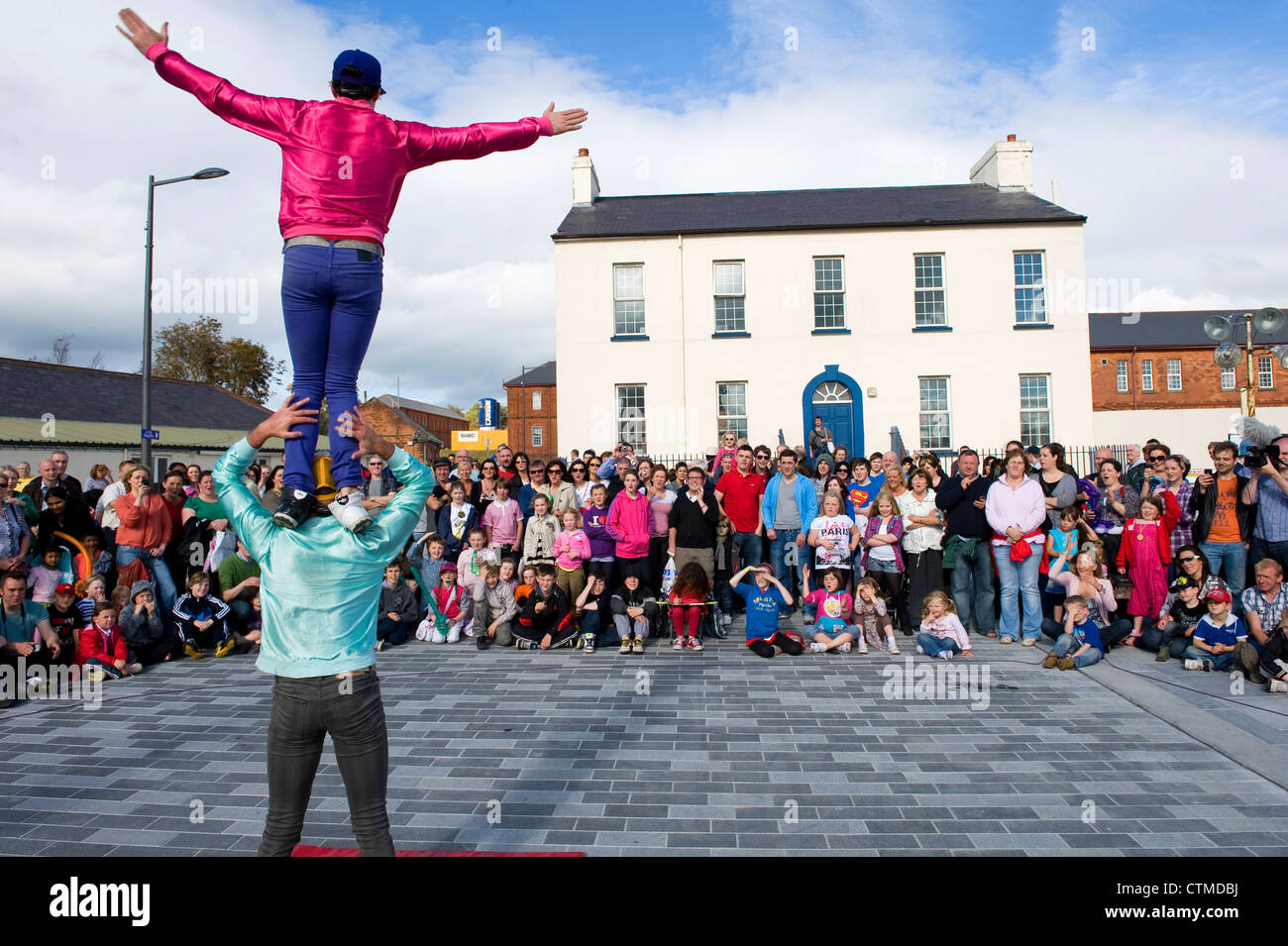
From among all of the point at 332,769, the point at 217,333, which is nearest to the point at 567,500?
the point at 332,769

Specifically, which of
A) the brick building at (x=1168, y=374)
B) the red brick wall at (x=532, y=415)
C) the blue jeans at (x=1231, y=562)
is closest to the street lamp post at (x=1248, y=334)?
the blue jeans at (x=1231, y=562)

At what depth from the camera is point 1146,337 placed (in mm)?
47844

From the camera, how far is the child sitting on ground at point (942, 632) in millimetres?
7520

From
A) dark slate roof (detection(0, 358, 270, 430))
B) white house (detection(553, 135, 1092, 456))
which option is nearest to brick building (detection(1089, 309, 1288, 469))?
white house (detection(553, 135, 1092, 456))

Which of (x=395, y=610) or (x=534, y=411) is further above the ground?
(x=534, y=411)

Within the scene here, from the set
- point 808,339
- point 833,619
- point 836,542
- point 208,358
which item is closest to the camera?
point 833,619

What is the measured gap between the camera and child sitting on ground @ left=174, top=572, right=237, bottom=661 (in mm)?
8117

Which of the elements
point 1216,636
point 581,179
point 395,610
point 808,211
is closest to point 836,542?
point 1216,636

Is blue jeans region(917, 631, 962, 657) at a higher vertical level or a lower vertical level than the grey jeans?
lower

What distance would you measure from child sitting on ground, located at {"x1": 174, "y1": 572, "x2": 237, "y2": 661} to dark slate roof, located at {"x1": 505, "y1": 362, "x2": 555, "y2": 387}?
4888 cm

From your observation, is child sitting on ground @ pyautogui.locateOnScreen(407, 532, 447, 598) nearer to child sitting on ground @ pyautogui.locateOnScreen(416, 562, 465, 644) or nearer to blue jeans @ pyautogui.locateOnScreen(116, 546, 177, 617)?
child sitting on ground @ pyautogui.locateOnScreen(416, 562, 465, 644)

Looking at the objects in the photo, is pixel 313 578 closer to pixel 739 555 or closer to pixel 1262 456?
pixel 739 555

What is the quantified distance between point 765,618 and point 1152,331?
170ft

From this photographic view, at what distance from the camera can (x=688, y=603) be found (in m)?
8.23
